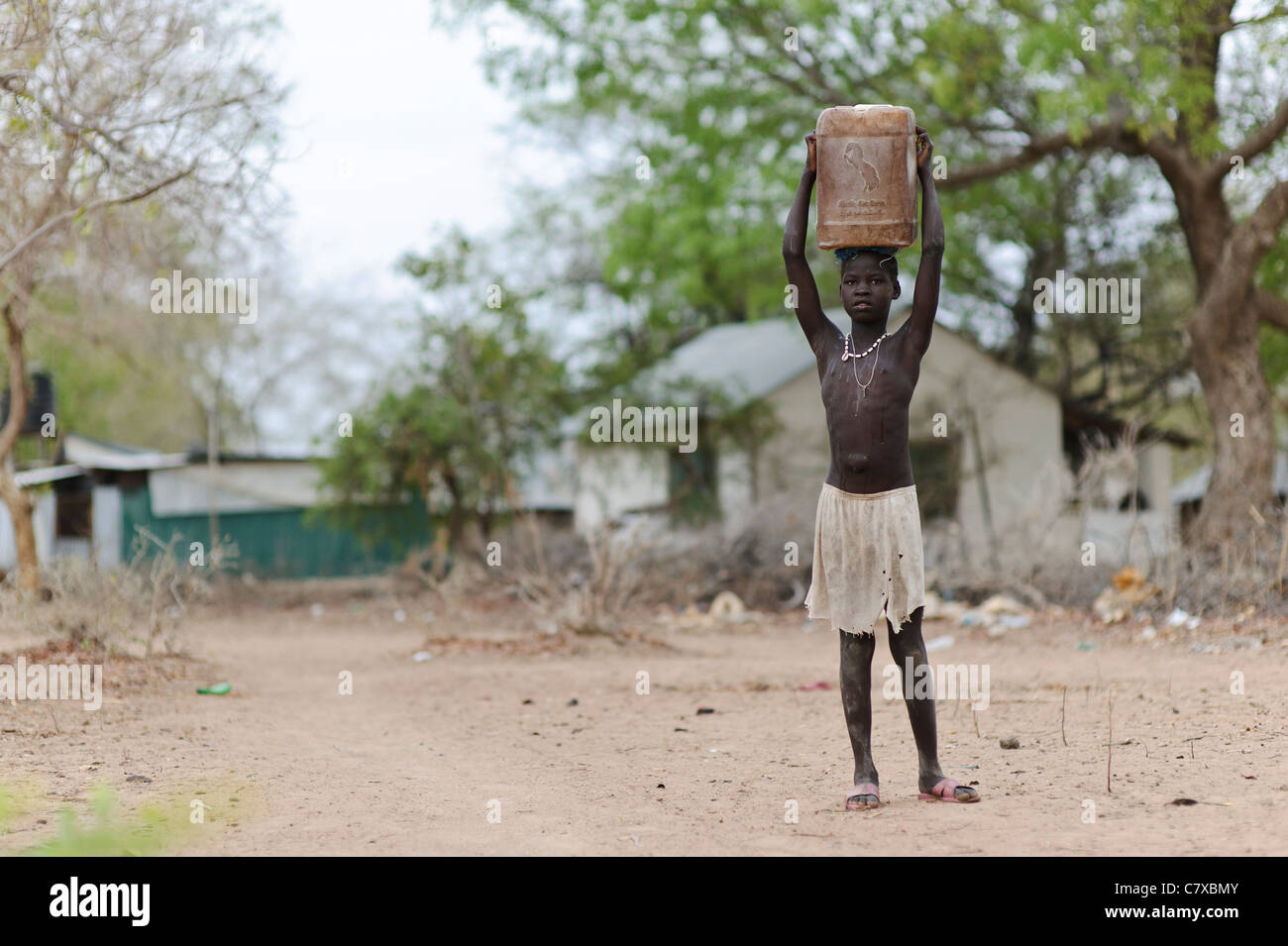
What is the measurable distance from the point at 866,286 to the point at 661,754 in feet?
9.18

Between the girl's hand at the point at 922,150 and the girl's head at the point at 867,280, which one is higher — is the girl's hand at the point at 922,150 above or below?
above

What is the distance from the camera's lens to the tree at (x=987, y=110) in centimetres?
1342

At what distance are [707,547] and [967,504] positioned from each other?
6027mm

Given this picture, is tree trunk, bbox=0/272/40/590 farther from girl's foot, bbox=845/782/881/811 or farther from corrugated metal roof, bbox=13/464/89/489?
girl's foot, bbox=845/782/881/811

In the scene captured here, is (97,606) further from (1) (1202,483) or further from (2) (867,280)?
(1) (1202,483)

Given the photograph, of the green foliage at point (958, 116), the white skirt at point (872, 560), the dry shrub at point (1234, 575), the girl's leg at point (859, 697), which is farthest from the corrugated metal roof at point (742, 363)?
the girl's leg at point (859, 697)

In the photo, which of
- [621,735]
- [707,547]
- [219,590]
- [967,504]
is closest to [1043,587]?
[707,547]

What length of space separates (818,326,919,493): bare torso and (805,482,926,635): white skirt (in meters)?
0.07

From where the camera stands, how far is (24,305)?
39.7ft

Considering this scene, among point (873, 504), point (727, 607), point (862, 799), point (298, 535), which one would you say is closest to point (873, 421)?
point (873, 504)

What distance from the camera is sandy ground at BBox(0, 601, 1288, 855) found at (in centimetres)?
459

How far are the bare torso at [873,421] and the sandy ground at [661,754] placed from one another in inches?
52.9

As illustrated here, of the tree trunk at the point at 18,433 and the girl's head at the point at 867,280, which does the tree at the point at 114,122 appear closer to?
the tree trunk at the point at 18,433

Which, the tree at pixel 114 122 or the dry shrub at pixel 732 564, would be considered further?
the dry shrub at pixel 732 564
